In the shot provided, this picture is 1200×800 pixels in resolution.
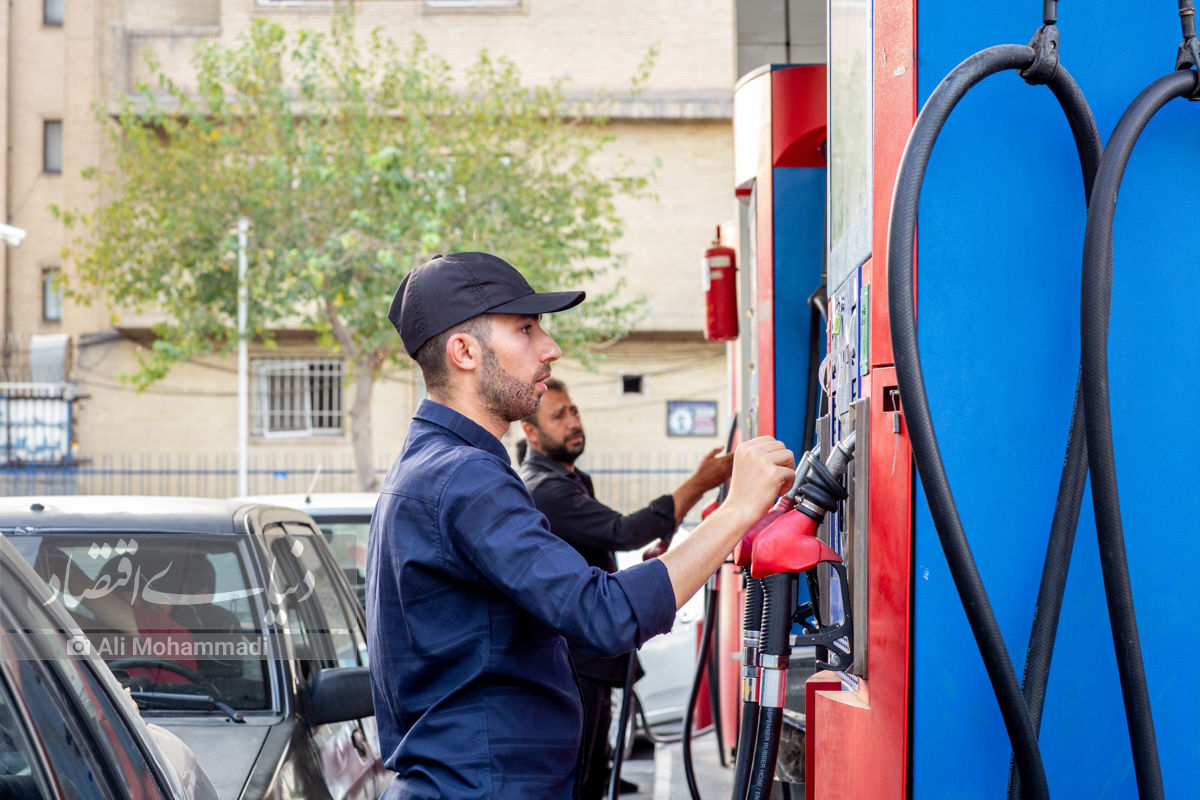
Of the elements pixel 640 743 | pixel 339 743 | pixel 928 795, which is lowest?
pixel 640 743

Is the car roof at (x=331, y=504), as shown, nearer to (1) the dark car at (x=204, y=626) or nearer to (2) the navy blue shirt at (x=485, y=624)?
(1) the dark car at (x=204, y=626)

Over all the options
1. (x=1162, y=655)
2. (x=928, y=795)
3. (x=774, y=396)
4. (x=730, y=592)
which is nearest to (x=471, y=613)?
(x=928, y=795)

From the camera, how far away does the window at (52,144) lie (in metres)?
24.6

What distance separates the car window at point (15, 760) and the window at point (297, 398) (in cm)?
2264

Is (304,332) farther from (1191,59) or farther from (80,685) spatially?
(1191,59)

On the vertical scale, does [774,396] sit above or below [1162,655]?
above

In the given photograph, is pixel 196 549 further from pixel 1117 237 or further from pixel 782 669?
pixel 1117 237

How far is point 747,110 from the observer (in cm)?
478

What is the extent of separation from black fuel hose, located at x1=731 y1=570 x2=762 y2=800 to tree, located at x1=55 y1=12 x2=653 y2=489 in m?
14.3

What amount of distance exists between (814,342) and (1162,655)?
2.54 m

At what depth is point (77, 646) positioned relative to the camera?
7.58 feet

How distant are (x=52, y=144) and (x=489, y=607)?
25423 mm

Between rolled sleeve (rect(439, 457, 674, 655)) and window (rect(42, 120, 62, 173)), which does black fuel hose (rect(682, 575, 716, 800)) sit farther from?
window (rect(42, 120, 62, 173))

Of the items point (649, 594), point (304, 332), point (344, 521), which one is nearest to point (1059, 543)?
point (649, 594)
